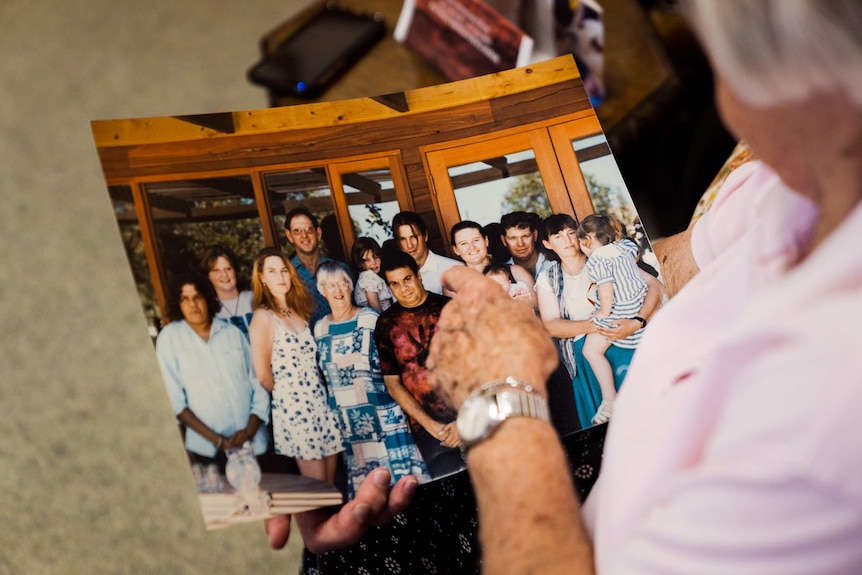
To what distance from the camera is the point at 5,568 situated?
1.15 metres

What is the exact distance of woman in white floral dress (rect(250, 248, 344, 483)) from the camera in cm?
59

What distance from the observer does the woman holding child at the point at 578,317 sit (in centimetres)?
61

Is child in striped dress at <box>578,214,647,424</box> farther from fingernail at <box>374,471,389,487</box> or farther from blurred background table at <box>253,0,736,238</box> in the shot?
blurred background table at <box>253,0,736,238</box>

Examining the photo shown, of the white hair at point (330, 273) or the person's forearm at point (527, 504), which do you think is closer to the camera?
the person's forearm at point (527, 504)

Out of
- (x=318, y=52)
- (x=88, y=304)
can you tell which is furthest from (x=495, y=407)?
(x=88, y=304)

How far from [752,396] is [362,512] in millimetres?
357

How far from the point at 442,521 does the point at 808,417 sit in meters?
0.42

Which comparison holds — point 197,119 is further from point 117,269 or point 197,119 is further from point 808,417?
point 117,269

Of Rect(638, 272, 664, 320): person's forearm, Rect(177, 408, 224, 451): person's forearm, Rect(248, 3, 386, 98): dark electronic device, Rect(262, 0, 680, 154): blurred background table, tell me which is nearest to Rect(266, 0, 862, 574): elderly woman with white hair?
Rect(638, 272, 664, 320): person's forearm

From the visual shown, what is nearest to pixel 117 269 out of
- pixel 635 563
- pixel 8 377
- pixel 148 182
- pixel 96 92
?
pixel 8 377

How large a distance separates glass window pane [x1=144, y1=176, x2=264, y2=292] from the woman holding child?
26 centimetres

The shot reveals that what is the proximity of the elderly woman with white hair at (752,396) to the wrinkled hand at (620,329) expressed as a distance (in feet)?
0.31

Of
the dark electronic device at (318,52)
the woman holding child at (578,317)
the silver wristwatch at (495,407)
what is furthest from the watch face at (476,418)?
the dark electronic device at (318,52)

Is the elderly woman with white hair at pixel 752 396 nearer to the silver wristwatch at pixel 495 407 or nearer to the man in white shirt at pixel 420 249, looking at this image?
the silver wristwatch at pixel 495 407
